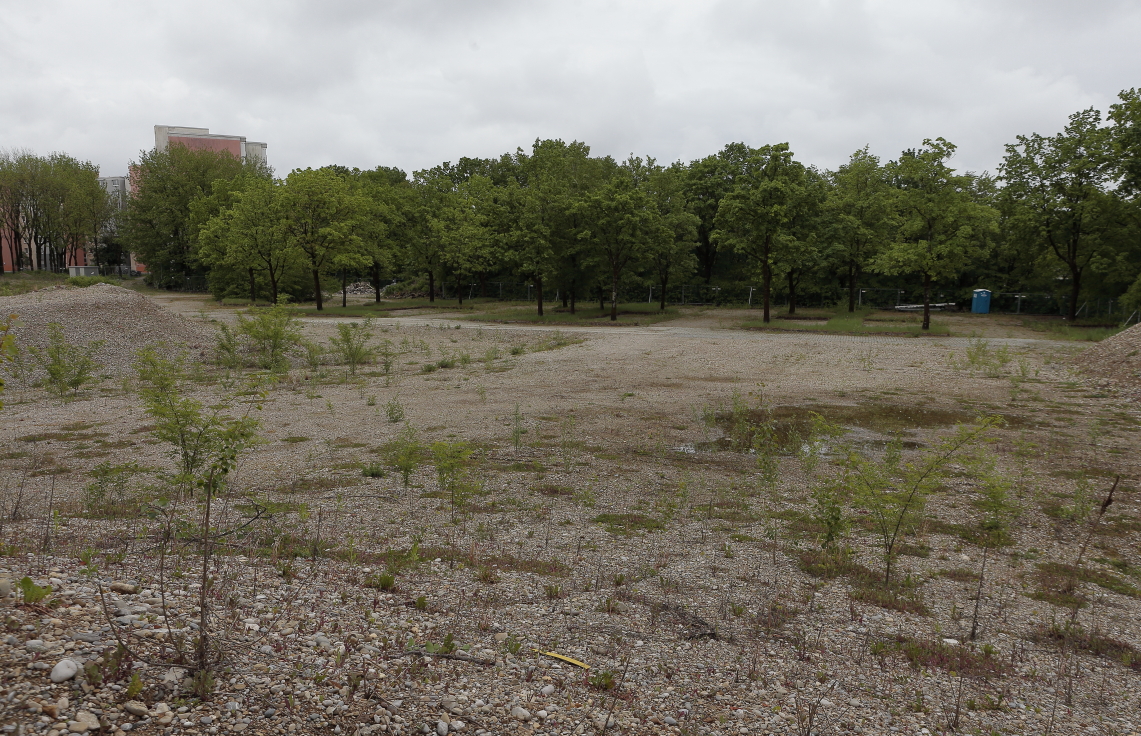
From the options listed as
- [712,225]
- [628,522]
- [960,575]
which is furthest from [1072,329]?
[628,522]

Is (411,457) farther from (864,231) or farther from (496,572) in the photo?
(864,231)

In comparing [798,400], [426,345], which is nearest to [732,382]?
[798,400]

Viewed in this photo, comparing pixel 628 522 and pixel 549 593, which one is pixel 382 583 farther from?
pixel 628 522

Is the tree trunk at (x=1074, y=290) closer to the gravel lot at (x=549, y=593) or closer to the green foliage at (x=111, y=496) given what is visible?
the gravel lot at (x=549, y=593)

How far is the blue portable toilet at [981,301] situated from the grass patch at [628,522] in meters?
44.7

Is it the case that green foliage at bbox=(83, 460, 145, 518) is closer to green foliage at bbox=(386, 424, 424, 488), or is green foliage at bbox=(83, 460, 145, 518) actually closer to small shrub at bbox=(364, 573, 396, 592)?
green foliage at bbox=(386, 424, 424, 488)

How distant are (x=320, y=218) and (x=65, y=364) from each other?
1104 inches

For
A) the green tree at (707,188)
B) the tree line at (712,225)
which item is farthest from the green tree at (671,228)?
the green tree at (707,188)

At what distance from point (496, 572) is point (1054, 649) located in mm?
4753

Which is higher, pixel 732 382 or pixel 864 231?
pixel 864 231

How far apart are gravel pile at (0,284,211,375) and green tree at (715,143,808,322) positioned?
2604 cm

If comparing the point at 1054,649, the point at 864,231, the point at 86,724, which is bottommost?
the point at 1054,649

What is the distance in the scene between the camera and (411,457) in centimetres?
1016

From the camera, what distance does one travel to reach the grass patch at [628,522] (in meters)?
7.75
